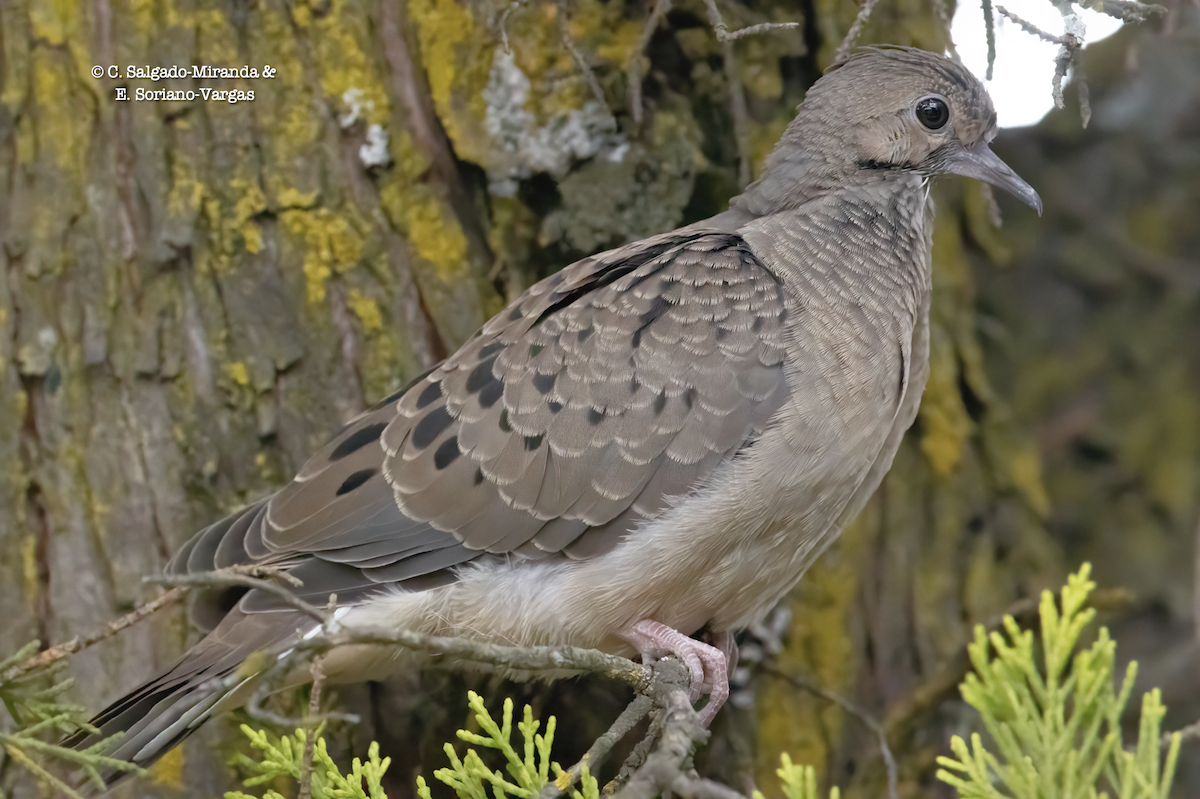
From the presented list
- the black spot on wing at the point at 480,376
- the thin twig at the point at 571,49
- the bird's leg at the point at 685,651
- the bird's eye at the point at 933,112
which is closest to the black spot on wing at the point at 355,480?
the black spot on wing at the point at 480,376

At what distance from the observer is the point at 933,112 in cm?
253

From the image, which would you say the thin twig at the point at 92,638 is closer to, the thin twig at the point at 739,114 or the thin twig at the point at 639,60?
the thin twig at the point at 639,60

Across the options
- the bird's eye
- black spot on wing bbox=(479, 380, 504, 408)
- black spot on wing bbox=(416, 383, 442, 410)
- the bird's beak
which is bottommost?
black spot on wing bbox=(479, 380, 504, 408)

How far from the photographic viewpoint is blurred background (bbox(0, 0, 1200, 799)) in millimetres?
2645

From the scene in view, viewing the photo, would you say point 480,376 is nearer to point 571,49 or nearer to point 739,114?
point 571,49

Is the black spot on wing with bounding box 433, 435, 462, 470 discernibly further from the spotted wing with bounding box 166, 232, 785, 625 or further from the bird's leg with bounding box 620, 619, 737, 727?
the bird's leg with bounding box 620, 619, 737, 727

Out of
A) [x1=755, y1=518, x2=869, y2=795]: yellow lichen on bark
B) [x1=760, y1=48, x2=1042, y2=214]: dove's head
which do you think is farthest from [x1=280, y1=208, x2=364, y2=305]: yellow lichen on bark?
[x1=755, y1=518, x2=869, y2=795]: yellow lichen on bark

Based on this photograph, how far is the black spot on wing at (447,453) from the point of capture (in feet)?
7.70

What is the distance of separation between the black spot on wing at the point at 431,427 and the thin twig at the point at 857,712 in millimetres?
1189

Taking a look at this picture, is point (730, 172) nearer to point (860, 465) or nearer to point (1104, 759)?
point (860, 465)

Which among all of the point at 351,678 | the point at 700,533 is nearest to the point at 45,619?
the point at 351,678

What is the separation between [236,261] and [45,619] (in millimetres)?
1052

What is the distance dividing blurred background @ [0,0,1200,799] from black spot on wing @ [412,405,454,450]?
378 millimetres

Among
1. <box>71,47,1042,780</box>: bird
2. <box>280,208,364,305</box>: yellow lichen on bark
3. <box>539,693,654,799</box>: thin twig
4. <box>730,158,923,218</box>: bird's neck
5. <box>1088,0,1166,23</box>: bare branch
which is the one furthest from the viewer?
<box>280,208,364,305</box>: yellow lichen on bark
